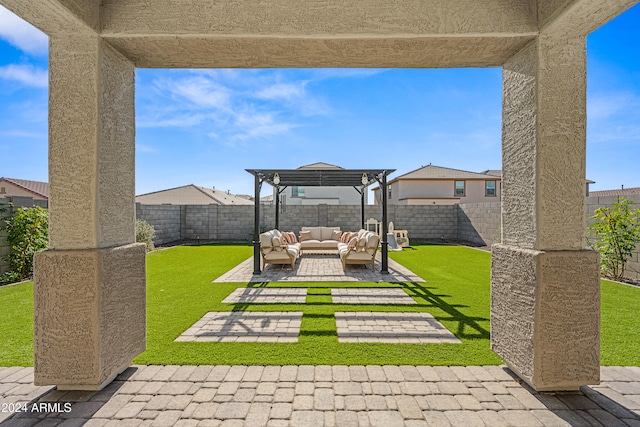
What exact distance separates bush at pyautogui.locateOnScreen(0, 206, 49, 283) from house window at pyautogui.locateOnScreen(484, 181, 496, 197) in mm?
31353

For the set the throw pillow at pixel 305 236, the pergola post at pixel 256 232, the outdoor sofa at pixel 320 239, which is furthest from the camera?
the throw pillow at pixel 305 236

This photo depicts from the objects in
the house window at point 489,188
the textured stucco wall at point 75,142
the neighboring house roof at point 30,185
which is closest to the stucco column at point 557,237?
the textured stucco wall at point 75,142

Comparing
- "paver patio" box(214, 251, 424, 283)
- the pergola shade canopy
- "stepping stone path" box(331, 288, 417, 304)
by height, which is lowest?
"stepping stone path" box(331, 288, 417, 304)

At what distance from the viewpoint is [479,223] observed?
43.4 ft

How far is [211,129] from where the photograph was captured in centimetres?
1521

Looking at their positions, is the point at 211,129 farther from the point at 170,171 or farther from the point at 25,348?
the point at 25,348

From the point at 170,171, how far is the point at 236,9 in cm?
2475

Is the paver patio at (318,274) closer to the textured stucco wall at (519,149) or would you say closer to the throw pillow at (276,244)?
the throw pillow at (276,244)

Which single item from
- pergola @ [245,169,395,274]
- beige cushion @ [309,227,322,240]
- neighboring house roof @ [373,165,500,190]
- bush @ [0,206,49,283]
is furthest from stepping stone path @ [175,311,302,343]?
neighboring house roof @ [373,165,500,190]

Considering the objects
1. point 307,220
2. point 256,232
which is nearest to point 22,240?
point 256,232

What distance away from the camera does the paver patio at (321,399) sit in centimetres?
214

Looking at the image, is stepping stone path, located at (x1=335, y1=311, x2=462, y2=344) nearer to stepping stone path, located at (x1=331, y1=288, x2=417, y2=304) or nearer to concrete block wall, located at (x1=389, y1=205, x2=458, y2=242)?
stepping stone path, located at (x1=331, y1=288, x2=417, y2=304)

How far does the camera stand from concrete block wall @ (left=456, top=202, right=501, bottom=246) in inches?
470

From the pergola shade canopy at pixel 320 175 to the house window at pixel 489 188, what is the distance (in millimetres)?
22958
